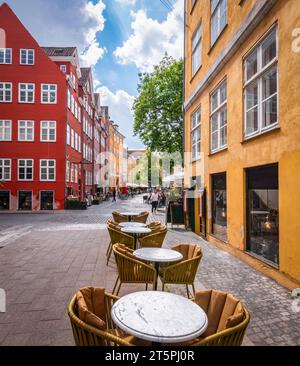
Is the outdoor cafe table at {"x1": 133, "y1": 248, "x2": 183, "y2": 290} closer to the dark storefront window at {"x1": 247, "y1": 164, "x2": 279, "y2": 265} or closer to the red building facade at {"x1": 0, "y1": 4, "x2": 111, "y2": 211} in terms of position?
the dark storefront window at {"x1": 247, "y1": 164, "x2": 279, "y2": 265}

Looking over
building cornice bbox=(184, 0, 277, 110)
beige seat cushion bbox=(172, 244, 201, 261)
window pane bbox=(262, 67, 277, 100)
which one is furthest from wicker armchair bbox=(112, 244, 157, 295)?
building cornice bbox=(184, 0, 277, 110)

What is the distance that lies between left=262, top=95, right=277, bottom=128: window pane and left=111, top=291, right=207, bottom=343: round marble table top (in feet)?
16.3

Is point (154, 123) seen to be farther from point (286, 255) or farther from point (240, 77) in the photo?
point (286, 255)

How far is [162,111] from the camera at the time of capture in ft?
92.4

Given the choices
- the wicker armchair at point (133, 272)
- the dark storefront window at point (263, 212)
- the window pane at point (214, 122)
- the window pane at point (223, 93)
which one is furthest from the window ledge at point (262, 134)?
the wicker armchair at point (133, 272)

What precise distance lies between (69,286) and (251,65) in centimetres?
678

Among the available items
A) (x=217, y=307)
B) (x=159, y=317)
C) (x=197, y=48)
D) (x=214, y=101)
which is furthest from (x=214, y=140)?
(x=159, y=317)

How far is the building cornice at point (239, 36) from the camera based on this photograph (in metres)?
6.26

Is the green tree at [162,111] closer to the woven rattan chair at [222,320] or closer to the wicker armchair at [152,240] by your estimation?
the wicker armchair at [152,240]

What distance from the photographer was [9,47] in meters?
24.1

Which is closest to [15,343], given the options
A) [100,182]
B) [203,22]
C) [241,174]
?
[241,174]

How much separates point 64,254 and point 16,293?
2.83 metres

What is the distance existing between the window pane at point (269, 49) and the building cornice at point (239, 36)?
0.51m

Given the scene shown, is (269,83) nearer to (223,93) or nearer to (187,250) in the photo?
(223,93)
